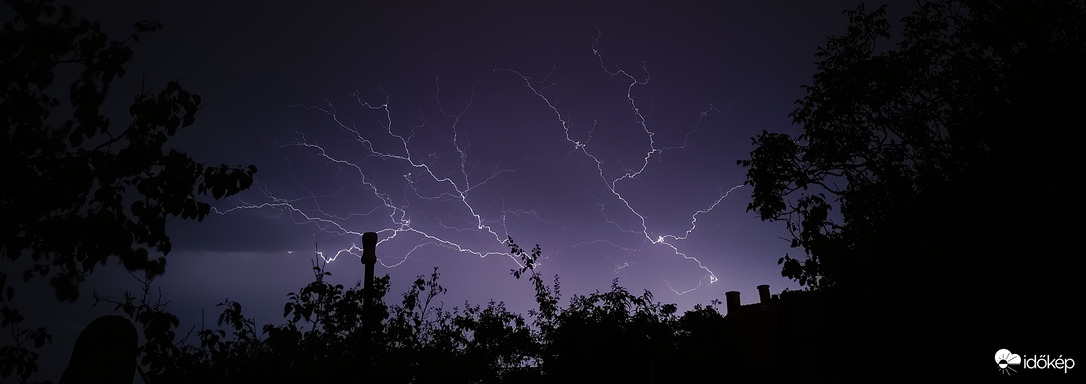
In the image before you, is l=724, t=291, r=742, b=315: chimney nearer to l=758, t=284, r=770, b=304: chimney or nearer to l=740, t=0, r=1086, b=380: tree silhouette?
l=758, t=284, r=770, b=304: chimney

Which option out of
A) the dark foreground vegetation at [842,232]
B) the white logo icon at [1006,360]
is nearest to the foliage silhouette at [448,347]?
the dark foreground vegetation at [842,232]

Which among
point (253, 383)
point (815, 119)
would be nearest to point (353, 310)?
point (253, 383)

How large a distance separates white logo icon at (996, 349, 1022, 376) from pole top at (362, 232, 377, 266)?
7347 mm

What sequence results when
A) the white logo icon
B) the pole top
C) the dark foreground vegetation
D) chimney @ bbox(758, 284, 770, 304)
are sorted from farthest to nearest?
chimney @ bbox(758, 284, 770, 304), the pole top, the white logo icon, the dark foreground vegetation

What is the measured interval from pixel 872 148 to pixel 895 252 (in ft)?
16.1

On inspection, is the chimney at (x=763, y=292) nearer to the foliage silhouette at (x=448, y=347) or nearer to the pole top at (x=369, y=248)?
the foliage silhouette at (x=448, y=347)

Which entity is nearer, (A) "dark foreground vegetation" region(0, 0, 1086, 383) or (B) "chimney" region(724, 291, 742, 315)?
(A) "dark foreground vegetation" region(0, 0, 1086, 383)

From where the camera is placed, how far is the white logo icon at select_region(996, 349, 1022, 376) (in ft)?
16.2

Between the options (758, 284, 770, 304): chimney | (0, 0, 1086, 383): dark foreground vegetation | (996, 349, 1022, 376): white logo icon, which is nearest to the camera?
(0, 0, 1086, 383): dark foreground vegetation

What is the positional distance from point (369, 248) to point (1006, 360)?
7.55 m

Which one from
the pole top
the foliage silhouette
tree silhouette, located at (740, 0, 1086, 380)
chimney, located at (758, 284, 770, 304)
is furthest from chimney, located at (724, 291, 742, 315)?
the pole top

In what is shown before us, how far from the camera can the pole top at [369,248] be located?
7465 millimetres

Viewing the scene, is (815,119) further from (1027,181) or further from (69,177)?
(69,177)

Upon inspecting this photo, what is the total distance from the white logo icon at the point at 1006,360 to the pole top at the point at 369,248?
735cm
